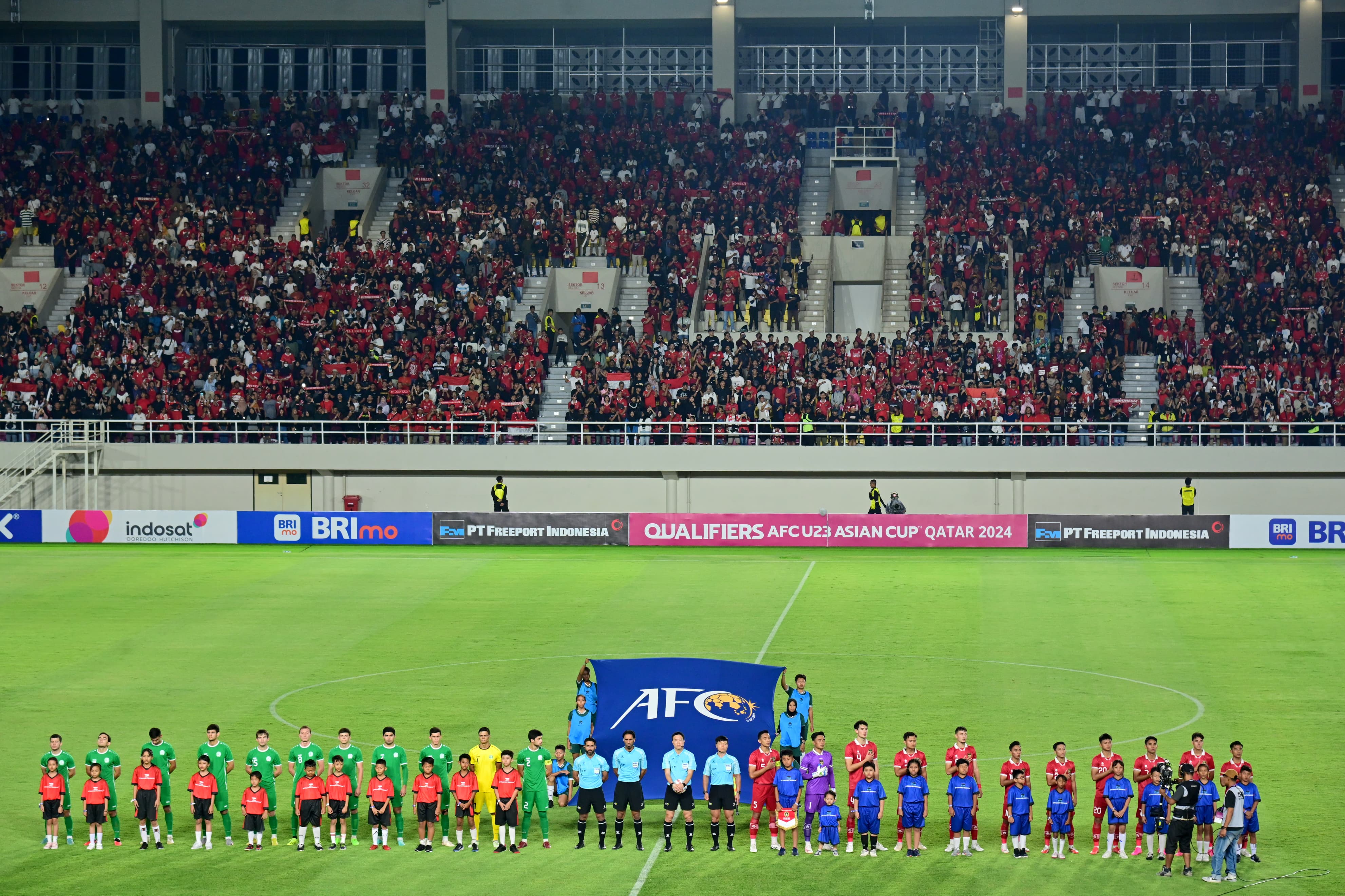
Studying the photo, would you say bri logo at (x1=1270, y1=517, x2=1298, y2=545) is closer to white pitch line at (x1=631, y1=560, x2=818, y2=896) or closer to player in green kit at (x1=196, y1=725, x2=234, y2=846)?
white pitch line at (x1=631, y1=560, x2=818, y2=896)

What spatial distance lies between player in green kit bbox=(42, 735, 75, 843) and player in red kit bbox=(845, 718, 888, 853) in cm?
863

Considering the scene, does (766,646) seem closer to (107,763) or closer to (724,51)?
(107,763)

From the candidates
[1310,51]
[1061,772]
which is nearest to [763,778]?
[1061,772]

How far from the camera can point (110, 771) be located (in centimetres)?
1845

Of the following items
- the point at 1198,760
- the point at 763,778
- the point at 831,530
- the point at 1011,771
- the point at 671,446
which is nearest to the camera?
the point at 1198,760

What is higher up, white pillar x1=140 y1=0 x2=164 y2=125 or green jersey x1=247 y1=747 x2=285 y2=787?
white pillar x1=140 y1=0 x2=164 y2=125

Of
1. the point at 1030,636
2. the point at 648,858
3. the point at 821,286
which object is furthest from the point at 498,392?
the point at 648,858

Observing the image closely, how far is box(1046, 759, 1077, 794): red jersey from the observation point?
17969 mm

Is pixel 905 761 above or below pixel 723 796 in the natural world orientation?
above

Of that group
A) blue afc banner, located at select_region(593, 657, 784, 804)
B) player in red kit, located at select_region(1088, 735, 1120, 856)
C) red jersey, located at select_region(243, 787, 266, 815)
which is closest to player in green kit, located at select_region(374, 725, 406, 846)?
red jersey, located at select_region(243, 787, 266, 815)

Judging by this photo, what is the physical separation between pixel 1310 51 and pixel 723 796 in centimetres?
4721

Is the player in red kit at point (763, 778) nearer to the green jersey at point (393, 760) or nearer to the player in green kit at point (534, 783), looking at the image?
the player in green kit at point (534, 783)

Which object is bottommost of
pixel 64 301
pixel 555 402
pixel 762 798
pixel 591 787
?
pixel 762 798

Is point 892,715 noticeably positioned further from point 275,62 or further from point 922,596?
point 275,62
